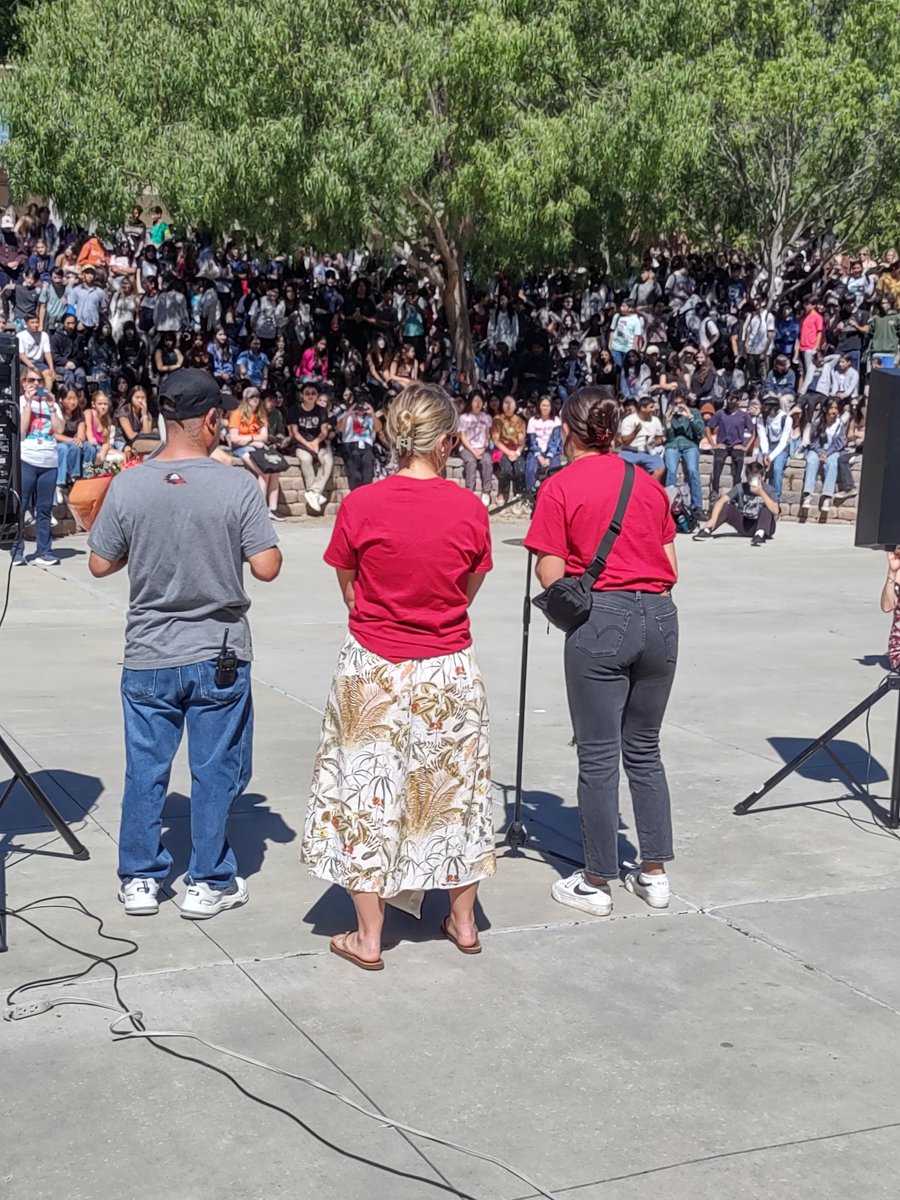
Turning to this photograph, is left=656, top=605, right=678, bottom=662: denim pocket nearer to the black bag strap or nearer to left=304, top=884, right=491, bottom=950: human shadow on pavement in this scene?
the black bag strap

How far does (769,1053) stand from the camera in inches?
159

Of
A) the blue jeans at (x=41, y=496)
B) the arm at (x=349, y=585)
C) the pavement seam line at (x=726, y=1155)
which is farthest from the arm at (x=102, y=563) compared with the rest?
the blue jeans at (x=41, y=496)

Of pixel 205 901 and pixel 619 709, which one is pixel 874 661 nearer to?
pixel 619 709

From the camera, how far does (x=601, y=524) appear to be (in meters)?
Answer: 4.86

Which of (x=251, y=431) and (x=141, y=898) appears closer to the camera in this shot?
(x=141, y=898)

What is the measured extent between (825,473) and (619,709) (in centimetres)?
1446

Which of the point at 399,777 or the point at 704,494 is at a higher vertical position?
the point at 399,777

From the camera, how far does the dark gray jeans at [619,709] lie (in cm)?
485

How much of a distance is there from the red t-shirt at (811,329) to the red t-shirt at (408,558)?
19.1 metres

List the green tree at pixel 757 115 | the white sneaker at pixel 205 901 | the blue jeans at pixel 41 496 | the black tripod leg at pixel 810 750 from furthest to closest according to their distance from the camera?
the green tree at pixel 757 115 < the blue jeans at pixel 41 496 < the black tripod leg at pixel 810 750 < the white sneaker at pixel 205 901

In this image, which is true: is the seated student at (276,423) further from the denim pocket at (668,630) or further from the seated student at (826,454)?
the denim pocket at (668,630)

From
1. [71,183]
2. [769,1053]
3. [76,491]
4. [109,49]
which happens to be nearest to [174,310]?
[71,183]

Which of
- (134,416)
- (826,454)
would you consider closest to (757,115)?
(826,454)

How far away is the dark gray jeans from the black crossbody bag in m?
0.06
